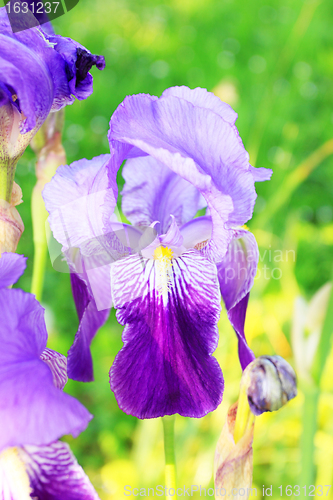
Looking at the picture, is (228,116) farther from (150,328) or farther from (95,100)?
(95,100)

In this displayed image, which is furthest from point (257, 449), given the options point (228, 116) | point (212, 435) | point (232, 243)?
point (228, 116)

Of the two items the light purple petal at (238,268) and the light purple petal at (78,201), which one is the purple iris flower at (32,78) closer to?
the light purple petal at (78,201)

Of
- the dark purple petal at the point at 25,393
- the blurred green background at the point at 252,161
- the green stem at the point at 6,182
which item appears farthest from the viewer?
the blurred green background at the point at 252,161

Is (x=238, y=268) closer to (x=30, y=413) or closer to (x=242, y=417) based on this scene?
(x=242, y=417)

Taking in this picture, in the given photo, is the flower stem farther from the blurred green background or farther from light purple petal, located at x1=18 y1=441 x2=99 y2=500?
the blurred green background

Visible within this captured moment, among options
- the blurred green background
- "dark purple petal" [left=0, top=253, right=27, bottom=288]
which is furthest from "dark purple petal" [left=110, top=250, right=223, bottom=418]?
the blurred green background

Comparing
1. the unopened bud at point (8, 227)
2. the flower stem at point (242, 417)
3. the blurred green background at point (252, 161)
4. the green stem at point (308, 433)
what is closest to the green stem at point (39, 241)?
A: the blurred green background at point (252, 161)

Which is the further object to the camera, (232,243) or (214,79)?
(214,79)
